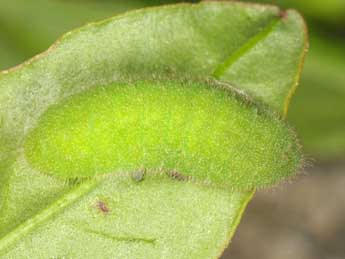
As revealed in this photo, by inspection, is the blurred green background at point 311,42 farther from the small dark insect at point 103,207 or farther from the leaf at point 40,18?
the small dark insect at point 103,207

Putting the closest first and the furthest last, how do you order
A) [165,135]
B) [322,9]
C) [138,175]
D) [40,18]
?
1. [165,135]
2. [138,175]
3. [40,18]
4. [322,9]

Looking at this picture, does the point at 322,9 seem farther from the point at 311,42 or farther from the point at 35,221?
the point at 35,221

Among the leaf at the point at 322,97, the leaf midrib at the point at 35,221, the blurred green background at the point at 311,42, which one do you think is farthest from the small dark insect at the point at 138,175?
the leaf at the point at 322,97

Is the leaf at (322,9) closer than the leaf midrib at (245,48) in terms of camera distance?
No

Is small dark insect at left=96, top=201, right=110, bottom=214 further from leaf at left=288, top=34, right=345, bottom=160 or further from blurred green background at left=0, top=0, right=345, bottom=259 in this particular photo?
leaf at left=288, top=34, right=345, bottom=160

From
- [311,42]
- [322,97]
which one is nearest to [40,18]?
[311,42]

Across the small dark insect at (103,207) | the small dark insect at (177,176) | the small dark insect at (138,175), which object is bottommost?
the small dark insect at (103,207)

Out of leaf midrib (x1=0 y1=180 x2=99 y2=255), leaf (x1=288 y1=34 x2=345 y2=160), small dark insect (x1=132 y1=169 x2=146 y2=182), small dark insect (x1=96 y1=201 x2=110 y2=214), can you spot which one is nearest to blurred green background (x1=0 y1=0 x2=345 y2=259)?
leaf (x1=288 y1=34 x2=345 y2=160)
